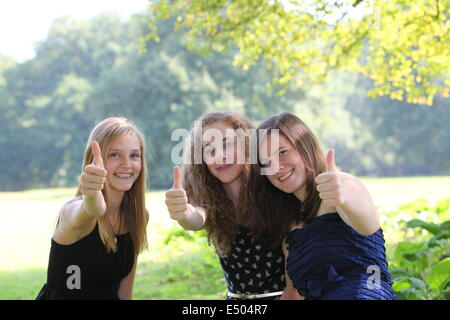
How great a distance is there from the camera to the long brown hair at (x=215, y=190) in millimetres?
3338

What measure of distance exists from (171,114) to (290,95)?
7986mm

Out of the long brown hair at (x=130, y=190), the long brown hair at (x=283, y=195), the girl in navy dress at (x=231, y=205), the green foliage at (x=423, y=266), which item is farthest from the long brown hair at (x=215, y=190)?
the green foliage at (x=423, y=266)

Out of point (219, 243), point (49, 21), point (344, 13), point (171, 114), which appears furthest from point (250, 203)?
point (49, 21)

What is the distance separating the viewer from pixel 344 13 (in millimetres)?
6207

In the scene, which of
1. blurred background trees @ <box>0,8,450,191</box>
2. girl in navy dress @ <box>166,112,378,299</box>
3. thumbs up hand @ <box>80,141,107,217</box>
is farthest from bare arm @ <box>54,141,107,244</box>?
blurred background trees @ <box>0,8,450,191</box>

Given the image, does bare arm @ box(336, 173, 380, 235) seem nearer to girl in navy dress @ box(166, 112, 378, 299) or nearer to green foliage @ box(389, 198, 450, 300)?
girl in navy dress @ box(166, 112, 378, 299)

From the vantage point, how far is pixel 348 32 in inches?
271

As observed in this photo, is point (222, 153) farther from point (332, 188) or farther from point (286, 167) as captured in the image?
point (332, 188)

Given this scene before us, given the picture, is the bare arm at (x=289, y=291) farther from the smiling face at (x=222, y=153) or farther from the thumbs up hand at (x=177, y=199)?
the thumbs up hand at (x=177, y=199)

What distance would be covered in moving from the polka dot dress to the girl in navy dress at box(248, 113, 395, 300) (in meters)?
0.15

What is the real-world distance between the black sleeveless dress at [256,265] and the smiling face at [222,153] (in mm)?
372

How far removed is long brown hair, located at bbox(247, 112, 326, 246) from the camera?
305 centimetres
